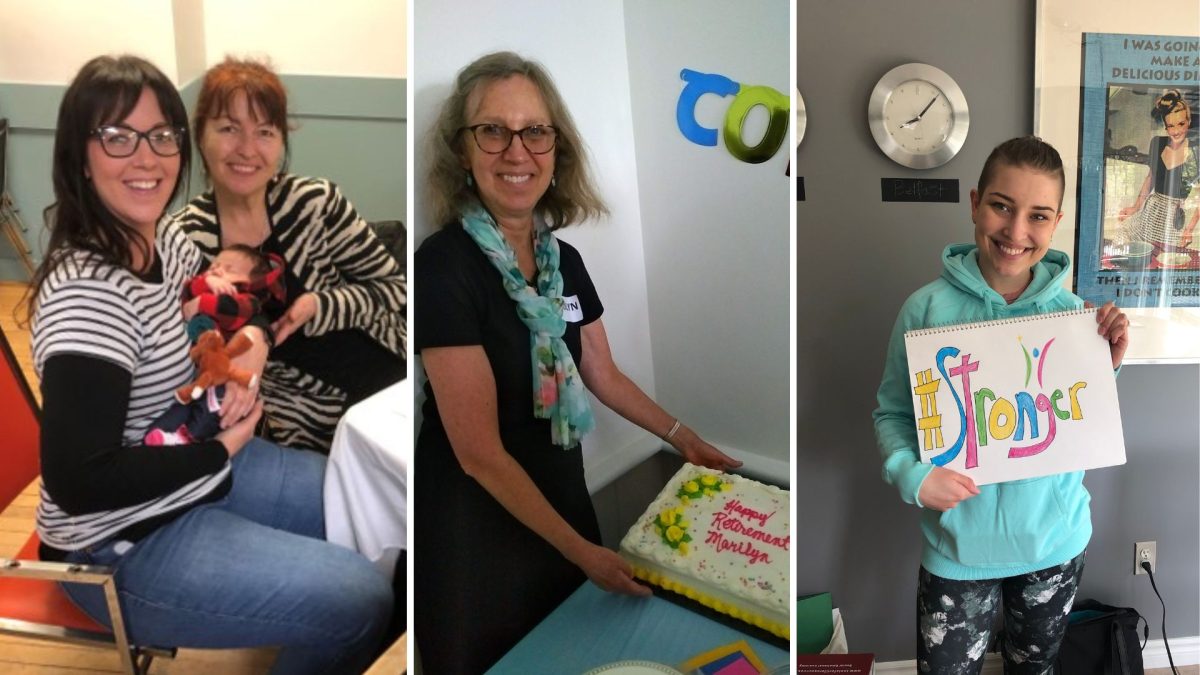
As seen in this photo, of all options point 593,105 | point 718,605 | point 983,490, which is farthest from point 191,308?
point 983,490

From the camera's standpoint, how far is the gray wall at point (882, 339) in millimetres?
1647

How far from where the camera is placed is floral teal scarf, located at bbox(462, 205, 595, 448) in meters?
1.00

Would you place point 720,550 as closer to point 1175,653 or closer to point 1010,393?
point 1010,393

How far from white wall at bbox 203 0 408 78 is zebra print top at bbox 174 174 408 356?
16cm

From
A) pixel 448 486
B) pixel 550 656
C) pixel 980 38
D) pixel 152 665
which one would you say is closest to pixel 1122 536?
pixel 980 38

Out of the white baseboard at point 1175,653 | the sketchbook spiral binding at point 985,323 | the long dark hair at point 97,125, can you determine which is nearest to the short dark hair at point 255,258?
the long dark hair at point 97,125

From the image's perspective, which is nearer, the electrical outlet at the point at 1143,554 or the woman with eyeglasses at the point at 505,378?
the woman with eyeglasses at the point at 505,378

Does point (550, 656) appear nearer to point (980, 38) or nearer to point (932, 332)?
point (932, 332)

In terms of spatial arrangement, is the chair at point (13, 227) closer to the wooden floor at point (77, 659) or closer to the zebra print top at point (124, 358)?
Answer: the zebra print top at point (124, 358)

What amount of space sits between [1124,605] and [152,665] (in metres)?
2.21

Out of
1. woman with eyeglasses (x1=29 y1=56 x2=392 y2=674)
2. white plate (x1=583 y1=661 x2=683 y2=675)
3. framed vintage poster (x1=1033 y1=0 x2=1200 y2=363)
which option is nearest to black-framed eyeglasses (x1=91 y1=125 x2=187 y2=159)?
woman with eyeglasses (x1=29 y1=56 x2=392 y2=674)

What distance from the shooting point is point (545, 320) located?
3.34 ft

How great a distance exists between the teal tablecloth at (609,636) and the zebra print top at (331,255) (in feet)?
1.52

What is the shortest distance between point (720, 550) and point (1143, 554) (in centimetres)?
→ 146
